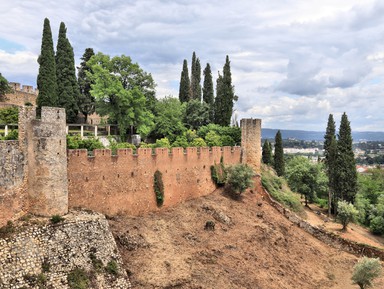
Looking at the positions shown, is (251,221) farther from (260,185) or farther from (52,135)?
(52,135)

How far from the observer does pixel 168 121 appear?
39.0 meters

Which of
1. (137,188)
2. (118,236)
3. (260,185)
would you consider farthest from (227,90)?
(118,236)

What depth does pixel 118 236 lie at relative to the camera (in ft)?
65.6

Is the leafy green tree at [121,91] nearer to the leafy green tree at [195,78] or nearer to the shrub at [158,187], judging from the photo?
the shrub at [158,187]

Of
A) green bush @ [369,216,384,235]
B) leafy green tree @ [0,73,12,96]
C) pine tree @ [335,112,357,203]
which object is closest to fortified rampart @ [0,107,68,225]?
leafy green tree @ [0,73,12,96]

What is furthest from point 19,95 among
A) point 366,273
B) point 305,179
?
A: point 366,273

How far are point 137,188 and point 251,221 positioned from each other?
30.4 ft

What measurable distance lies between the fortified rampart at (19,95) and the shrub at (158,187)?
A: 20390mm

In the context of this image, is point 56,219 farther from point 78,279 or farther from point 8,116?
point 8,116

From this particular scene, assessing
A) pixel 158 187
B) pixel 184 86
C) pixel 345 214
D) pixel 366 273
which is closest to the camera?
pixel 366 273

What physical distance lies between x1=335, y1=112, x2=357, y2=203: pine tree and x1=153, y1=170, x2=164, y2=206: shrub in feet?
83.5

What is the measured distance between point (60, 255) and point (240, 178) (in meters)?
16.8

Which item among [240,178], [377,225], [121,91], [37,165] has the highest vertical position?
[121,91]

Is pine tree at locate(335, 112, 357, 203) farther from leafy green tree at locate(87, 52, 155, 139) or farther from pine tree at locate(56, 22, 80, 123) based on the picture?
pine tree at locate(56, 22, 80, 123)
